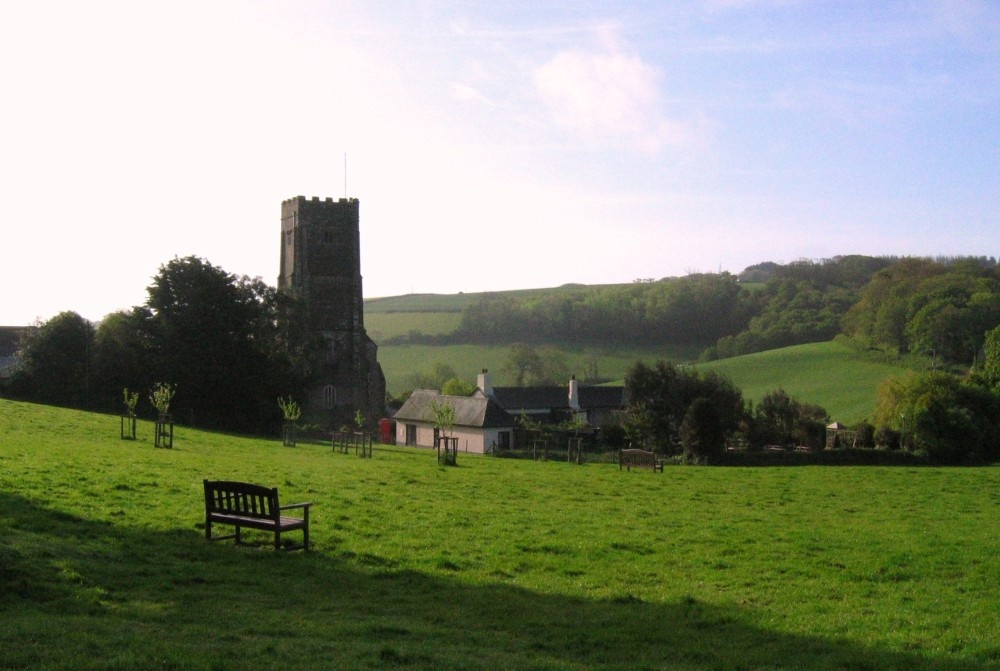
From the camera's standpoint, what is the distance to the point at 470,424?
59.2m

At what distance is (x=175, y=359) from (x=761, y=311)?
77158 mm

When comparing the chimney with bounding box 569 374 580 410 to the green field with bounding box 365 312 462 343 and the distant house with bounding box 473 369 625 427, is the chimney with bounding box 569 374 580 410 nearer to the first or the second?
the distant house with bounding box 473 369 625 427

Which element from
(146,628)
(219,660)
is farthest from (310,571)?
(219,660)

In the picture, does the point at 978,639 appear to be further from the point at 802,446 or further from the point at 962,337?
the point at 962,337

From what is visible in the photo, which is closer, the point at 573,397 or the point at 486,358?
the point at 573,397

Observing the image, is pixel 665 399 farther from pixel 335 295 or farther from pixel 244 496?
pixel 244 496

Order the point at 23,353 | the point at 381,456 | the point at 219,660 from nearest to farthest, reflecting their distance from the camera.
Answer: the point at 219,660
the point at 381,456
the point at 23,353

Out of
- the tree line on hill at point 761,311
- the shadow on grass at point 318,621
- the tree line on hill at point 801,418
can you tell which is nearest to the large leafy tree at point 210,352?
the tree line on hill at point 801,418

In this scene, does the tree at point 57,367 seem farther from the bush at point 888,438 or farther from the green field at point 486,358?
the green field at point 486,358

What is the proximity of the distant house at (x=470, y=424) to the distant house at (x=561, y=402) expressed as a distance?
22.9 ft

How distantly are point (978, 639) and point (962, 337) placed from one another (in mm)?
80890

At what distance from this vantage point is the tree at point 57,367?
56312 mm

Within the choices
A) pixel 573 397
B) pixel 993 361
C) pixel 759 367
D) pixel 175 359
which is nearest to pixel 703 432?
pixel 573 397

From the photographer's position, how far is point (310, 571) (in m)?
12.3
